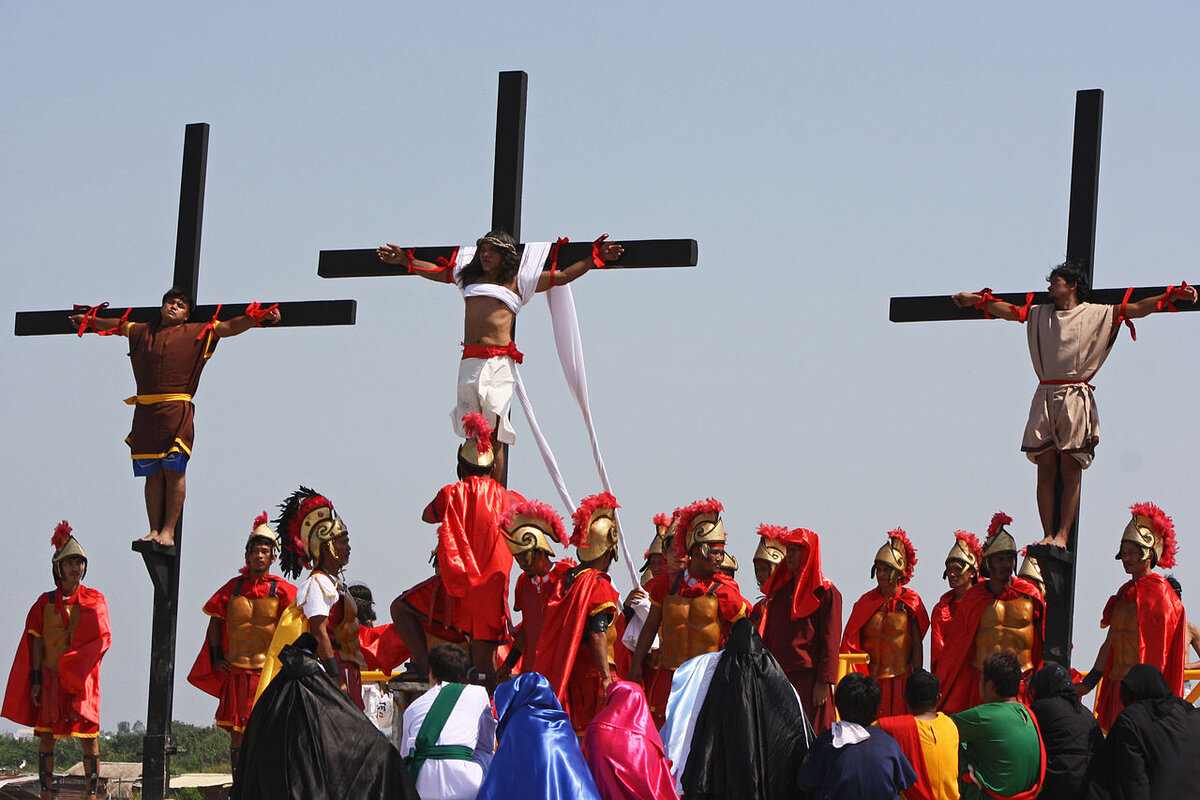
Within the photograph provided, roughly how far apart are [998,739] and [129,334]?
7.35 m

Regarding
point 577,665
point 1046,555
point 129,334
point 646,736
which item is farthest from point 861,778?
point 129,334

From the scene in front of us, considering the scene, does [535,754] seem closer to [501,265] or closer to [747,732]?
[747,732]

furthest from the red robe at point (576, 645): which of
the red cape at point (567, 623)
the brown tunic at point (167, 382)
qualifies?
the brown tunic at point (167, 382)

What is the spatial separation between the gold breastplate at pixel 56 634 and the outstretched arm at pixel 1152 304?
7657 mm

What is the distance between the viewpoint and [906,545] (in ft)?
44.6

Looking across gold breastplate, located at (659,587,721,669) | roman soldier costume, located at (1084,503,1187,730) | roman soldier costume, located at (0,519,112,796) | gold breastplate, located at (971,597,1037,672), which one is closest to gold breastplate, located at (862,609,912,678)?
gold breastplate, located at (971,597,1037,672)

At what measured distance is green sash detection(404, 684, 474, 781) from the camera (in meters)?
9.01

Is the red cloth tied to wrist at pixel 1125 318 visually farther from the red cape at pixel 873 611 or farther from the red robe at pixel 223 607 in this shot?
the red robe at pixel 223 607

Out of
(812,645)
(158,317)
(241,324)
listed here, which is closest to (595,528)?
(812,645)

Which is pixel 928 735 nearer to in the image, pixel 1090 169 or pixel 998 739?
pixel 998 739

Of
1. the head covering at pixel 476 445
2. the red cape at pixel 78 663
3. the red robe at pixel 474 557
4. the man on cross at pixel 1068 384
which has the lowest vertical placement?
the red cape at pixel 78 663

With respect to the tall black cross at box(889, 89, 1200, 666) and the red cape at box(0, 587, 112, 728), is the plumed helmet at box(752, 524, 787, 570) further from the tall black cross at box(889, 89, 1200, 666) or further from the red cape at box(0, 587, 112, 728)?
the red cape at box(0, 587, 112, 728)

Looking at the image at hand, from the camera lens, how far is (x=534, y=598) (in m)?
11.3

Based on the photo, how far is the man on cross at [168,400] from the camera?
13.2m
